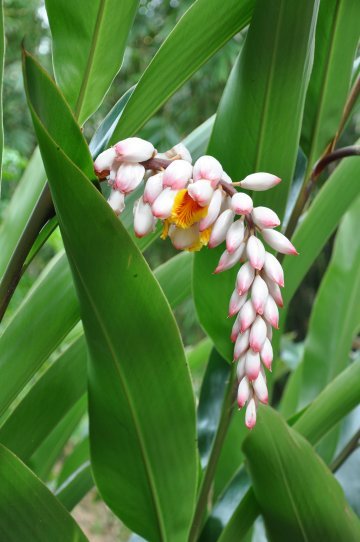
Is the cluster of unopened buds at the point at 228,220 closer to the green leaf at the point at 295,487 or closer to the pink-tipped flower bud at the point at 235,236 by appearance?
the pink-tipped flower bud at the point at 235,236

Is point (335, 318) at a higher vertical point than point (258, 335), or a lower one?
higher

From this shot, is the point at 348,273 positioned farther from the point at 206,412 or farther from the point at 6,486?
Result: the point at 6,486

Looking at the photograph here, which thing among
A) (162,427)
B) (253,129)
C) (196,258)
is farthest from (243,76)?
(162,427)

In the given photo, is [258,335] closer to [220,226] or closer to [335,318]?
[220,226]

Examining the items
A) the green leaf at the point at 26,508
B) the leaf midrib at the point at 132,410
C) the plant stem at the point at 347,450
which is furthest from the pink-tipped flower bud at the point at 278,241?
the plant stem at the point at 347,450

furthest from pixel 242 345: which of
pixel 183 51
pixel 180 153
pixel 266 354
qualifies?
pixel 183 51

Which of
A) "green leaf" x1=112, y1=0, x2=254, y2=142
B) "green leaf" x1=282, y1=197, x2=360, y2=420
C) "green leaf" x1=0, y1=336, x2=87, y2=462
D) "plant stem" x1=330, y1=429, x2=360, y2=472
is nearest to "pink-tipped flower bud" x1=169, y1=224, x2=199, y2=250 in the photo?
"green leaf" x1=112, y1=0, x2=254, y2=142
